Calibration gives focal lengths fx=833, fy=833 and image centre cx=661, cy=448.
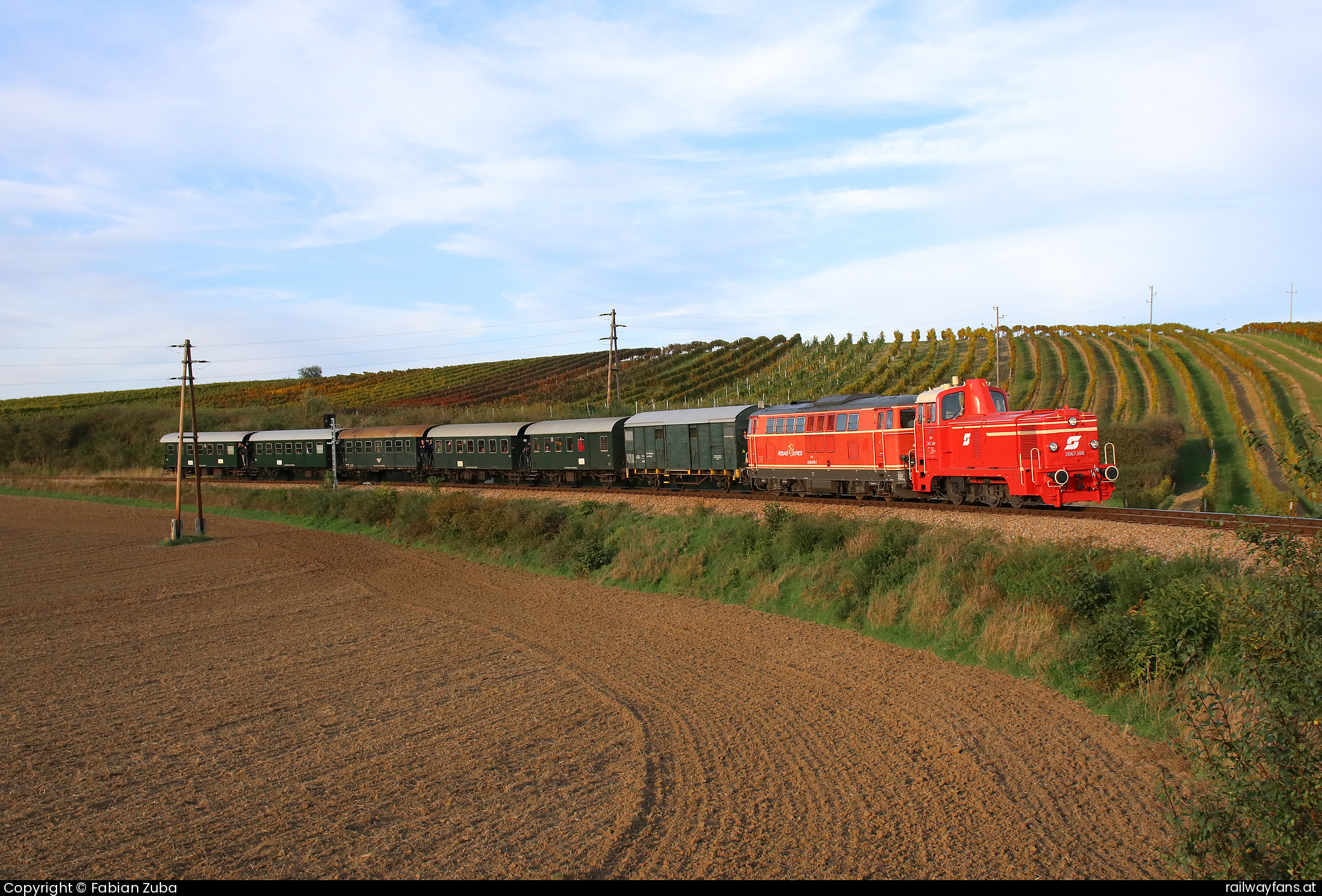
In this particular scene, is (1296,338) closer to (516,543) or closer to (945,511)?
(945,511)

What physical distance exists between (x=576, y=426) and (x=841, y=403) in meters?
14.1

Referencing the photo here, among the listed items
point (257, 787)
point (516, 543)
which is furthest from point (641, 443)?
point (257, 787)

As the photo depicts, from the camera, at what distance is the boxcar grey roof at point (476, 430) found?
39531 millimetres

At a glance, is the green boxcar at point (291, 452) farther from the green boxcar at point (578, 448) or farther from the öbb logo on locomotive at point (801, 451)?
the green boxcar at point (578, 448)

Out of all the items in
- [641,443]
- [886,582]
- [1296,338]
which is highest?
[1296,338]

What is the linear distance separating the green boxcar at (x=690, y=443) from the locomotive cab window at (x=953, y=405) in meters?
8.89

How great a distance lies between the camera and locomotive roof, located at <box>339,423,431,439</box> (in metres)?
44.1

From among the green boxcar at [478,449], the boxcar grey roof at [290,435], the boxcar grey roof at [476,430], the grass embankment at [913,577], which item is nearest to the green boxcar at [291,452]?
the boxcar grey roof at [290,435]

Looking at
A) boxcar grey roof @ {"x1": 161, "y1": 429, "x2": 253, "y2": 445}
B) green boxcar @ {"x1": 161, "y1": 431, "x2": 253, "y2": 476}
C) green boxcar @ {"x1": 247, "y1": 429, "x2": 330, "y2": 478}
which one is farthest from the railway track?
boxcar grey roof @ {"x1": 161, "y1": 429, "x2": 253, "y2": 445}

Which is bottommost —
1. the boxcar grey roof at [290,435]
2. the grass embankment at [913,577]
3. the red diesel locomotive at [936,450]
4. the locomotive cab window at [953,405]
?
the grass embankment at [913,577]

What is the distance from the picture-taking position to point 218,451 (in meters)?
56.6

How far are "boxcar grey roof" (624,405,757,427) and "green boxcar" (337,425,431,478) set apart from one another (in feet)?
46.7
